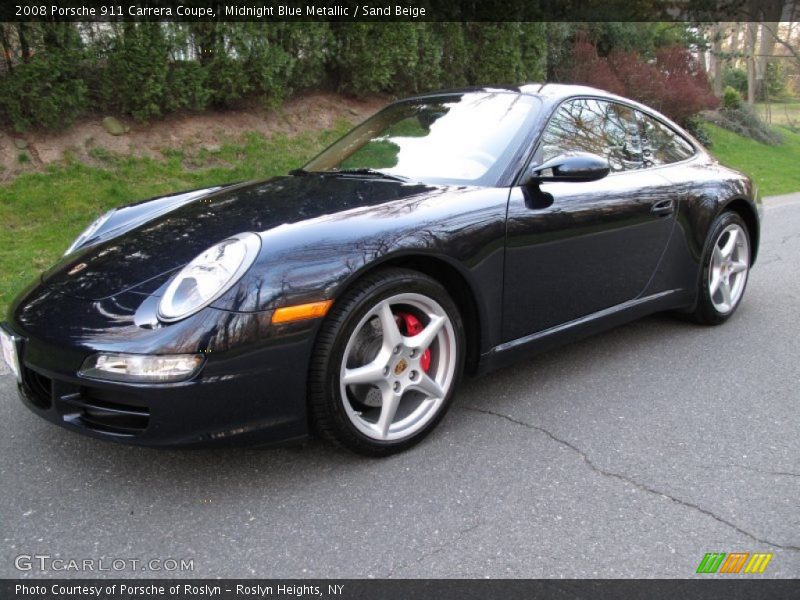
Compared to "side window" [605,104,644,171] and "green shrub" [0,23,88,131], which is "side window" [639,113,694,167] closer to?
"side window" [605,104,644,171]

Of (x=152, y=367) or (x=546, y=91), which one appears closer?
(x=152, y=367)

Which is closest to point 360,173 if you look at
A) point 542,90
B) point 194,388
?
point 542,90

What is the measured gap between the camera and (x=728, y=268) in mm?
4359

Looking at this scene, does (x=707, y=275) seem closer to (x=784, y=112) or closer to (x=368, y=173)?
(x=368, y=173)

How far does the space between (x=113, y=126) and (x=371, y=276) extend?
687 centimetres

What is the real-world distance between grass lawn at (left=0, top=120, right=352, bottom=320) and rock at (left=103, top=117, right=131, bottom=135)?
43cm

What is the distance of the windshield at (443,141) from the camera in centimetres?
307

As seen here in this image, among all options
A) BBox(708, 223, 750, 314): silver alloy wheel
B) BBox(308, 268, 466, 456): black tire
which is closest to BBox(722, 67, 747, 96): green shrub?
BBox(708, 223, 750, 314): silver alloy wheel

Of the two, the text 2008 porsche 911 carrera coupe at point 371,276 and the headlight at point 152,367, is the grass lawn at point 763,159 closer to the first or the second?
the text 2008 porsche 911 carrera coupe at point 371,276

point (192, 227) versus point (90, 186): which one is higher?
point (192, 227)

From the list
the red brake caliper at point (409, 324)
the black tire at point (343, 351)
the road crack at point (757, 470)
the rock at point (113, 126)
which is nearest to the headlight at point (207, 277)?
the black tire at point (343, 351)

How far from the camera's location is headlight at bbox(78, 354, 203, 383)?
7.01 ft

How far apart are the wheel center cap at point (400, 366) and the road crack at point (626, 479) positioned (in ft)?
1.96

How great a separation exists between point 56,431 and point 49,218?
463 cm
